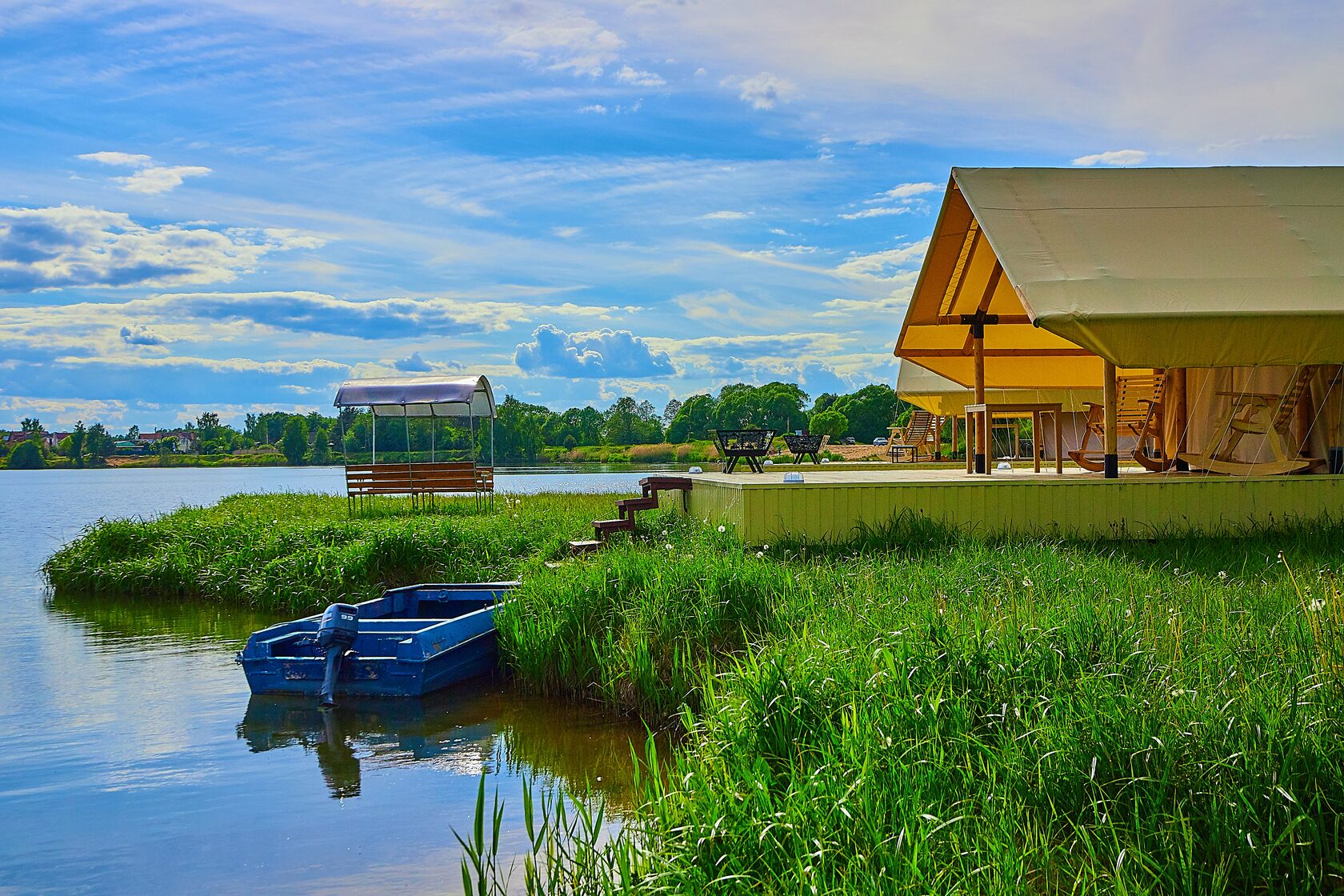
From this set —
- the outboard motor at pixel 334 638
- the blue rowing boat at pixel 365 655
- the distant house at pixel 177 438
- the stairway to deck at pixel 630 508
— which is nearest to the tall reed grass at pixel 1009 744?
the blue rowing boat at pixel 365 655

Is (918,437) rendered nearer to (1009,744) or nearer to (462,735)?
(462,735)

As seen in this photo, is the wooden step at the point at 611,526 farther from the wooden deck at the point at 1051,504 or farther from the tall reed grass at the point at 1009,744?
the tall reed grass at the point at 1009,744

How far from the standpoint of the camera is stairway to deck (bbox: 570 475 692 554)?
40.2 feet

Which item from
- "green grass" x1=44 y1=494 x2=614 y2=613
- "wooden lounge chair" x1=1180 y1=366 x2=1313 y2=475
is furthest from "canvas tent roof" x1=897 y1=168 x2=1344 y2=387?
"green grass" x1=44 y1=494 x2=614 y2=613

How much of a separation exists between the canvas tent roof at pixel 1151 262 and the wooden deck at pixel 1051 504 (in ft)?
4.67

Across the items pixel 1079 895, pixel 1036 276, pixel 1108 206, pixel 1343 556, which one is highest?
pixel 1108 206

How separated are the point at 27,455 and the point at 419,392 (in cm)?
8787

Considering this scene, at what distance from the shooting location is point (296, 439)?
201ft

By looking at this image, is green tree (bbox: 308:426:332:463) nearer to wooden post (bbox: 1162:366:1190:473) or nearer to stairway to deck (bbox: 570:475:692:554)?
stairway to deck (bbox: 570:475:692:554)

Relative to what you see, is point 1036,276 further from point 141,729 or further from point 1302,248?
point 141,729

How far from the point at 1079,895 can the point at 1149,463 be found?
11906mm

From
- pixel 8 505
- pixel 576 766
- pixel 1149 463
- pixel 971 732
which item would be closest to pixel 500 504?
pixel 1149 463

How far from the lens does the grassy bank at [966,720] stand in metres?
3.78

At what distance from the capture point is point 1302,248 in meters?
12.3
